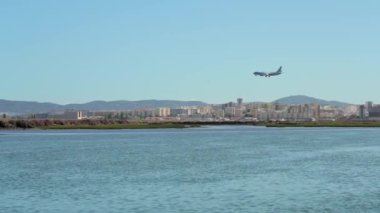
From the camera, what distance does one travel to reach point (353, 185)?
109ft

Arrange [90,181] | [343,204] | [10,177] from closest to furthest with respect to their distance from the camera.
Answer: [343,204] < [90,181] < [10,177]

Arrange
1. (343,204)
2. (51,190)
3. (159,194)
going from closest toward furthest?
1. (343,204)
2. (159,194)
3. (51,190)

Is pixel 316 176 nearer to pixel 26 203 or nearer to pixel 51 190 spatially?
pixel 51 190

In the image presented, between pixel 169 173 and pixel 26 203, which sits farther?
pixel 169 173

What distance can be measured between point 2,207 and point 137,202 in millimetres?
5112

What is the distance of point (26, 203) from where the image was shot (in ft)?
92.4

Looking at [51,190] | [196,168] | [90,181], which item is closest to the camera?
[51,190]

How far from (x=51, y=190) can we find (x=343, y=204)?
13190 millimetres

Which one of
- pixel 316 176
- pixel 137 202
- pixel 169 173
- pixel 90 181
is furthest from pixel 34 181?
pixel 316 176

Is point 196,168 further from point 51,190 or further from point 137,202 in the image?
point 137,202

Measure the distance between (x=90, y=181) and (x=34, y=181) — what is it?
9.86 ft

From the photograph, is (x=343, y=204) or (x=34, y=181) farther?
(x=34, y=181)

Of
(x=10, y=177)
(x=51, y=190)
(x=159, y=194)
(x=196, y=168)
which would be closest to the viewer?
(x=159, y=194)

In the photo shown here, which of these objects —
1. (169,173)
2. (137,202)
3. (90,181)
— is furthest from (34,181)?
(137,202)
